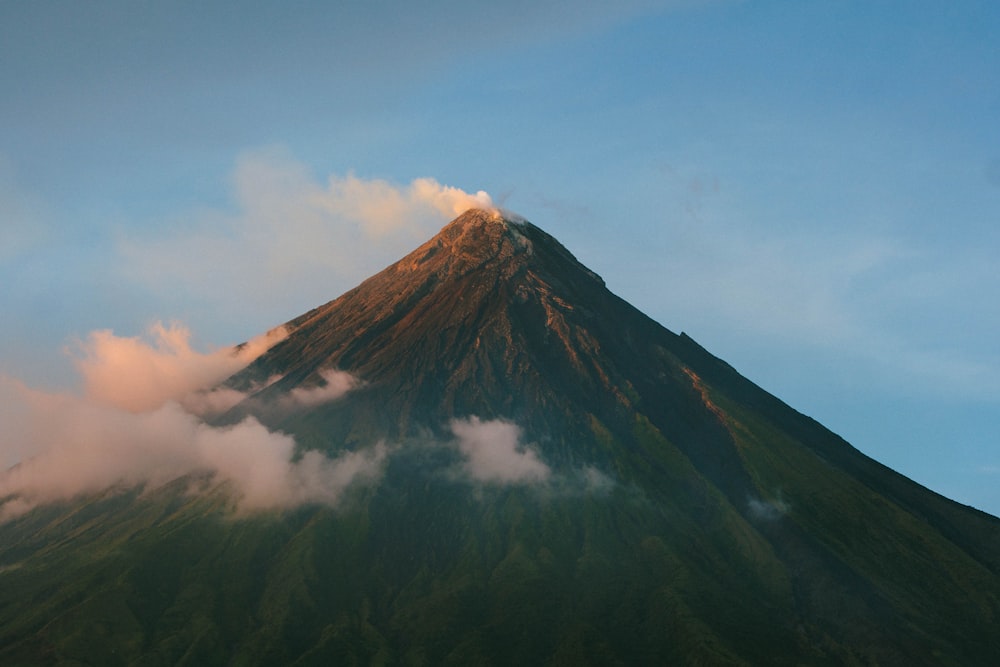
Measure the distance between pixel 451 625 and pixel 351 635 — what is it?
63.6 feet

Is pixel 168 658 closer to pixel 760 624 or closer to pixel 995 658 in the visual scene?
pixel 760 624

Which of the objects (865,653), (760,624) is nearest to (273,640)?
(760,624)

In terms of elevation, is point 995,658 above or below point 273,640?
above

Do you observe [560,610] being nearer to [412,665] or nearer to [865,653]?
[412,665]

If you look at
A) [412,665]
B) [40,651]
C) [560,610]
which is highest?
[560,610]

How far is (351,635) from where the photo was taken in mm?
195000

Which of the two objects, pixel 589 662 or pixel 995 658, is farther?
pixel 995 658

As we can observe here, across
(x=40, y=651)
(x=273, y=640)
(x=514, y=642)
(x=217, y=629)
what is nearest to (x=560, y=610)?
(x=514, y=642)

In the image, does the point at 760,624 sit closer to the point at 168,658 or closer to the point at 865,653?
the point at 865,653

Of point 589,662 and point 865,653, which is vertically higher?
point 865,653

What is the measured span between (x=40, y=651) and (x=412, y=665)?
69925 mm

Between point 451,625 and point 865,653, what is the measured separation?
258 ft

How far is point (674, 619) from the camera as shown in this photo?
191375 millimetres

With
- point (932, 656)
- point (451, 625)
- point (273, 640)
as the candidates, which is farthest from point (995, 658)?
point (273, 640)
